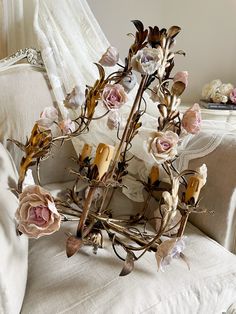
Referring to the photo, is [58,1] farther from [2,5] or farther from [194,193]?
[194,193]

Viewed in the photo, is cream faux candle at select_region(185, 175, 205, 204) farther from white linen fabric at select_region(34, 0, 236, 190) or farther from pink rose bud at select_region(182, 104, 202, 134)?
white linen fabric at select_region(34, 0, 236, 190)

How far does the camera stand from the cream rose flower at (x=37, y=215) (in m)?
0.59

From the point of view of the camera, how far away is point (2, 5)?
1.17 m

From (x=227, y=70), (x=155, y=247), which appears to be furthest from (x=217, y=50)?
(x=155, y=247)

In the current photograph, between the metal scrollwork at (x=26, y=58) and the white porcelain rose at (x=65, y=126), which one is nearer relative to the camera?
the white porcelain rose at (x=65, y=126)

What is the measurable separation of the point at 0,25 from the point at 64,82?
1.12 ft

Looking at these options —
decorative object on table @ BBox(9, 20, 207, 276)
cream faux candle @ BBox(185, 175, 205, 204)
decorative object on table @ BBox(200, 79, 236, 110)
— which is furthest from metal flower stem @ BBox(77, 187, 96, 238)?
decorative object on table @ BBox(200, 79, 236, 110)

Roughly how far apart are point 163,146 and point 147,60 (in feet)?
0.57

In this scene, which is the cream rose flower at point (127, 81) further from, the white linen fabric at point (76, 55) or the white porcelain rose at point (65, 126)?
the white linen fabric at point (76, 55)

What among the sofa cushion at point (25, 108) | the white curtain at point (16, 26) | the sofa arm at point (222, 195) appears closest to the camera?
the sofa arm at point (222, 195)

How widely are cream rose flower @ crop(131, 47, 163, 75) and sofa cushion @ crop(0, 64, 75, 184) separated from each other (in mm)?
516

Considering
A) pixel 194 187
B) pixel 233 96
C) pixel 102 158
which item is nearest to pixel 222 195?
pixel 194 187

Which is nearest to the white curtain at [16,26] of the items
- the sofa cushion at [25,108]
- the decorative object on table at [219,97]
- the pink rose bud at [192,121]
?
the sofa cushion at [25,108]

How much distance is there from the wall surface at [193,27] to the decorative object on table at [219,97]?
21 centimetres
